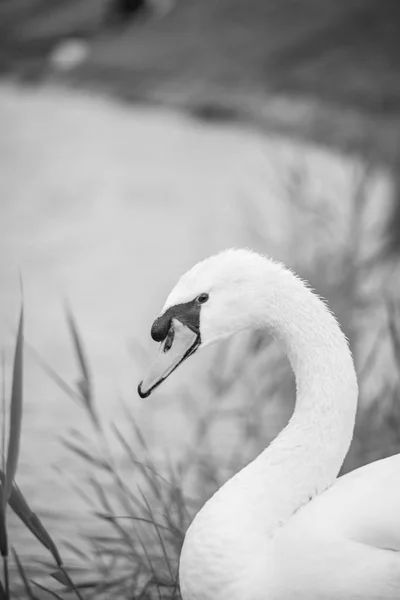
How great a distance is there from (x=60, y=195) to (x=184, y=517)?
674 centimetres

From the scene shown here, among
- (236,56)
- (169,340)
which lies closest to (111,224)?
(236,56)

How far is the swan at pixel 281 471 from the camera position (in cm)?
200

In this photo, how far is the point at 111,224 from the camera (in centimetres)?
845

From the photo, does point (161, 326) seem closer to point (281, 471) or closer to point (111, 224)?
point (281, 471)

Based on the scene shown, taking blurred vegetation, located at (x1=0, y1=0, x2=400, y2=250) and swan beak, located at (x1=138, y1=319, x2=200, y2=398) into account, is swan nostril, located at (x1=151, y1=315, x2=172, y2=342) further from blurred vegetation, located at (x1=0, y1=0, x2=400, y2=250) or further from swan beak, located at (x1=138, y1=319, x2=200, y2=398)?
blurred vegetation, located at (x1=0, y1=0, x2=400, y2=250)

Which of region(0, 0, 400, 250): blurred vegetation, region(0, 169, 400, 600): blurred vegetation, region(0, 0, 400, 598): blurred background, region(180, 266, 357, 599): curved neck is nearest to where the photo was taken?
region(180, 266, 357, 599): curved neck

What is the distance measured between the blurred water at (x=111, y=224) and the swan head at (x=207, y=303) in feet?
3.17

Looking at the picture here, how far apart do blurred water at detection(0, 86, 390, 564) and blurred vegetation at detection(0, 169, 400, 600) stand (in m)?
0.11

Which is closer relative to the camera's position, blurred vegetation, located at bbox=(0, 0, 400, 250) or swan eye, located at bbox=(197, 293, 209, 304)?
swan eye, located at bbox=(197, 293, 209, 304)

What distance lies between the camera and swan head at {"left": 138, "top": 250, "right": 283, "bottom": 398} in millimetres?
2137

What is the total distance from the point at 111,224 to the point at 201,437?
206 inches

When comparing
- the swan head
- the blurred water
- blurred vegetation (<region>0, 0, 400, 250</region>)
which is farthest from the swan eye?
blurred vegetation (<region>0, 0, 400, 250</region>)

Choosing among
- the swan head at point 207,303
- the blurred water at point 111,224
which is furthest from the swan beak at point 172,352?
the blurred water at point 111,224

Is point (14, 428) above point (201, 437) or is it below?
above
